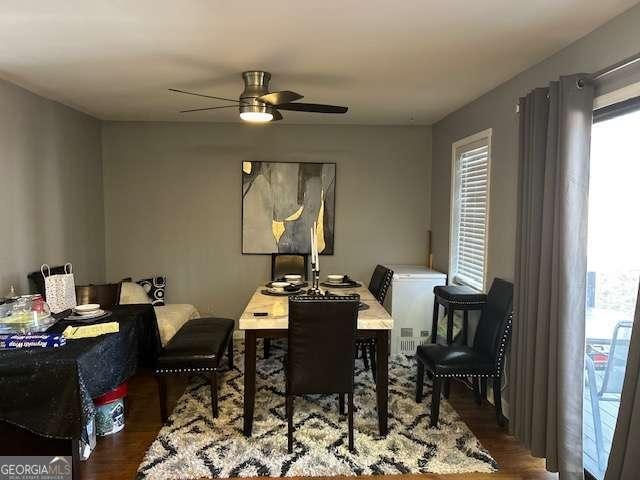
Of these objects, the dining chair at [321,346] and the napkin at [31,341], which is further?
the dining chair at [321,346]

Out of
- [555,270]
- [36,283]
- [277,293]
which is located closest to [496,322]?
[555,270]

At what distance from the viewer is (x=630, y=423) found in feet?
6.09

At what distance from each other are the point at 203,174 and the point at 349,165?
169cm

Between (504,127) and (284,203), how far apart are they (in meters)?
2.55

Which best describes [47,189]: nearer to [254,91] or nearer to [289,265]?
[254,91]

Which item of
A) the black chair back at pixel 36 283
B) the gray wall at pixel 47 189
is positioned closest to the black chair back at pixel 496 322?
the black chair back at pixel 36 283

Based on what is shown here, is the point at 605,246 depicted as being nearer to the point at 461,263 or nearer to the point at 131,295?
the point at 461,263

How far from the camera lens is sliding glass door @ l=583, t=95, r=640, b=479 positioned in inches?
88.9

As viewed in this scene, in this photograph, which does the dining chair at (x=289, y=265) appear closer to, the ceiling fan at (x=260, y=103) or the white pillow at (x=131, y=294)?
the white pillow at (x=131, y=294)

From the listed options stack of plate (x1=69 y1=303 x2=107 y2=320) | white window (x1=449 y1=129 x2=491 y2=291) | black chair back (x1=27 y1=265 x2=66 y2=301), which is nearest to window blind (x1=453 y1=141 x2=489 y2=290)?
white window (x1=449 y1=129 x2=491 y2=291)

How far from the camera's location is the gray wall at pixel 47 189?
3.35 m

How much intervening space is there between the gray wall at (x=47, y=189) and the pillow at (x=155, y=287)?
0.51 meters

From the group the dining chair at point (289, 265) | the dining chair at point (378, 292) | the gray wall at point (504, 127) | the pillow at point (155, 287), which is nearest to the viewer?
the gray wall at point (504, 127)

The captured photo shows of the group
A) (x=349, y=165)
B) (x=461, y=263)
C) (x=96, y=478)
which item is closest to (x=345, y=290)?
(x=461, y=263)
